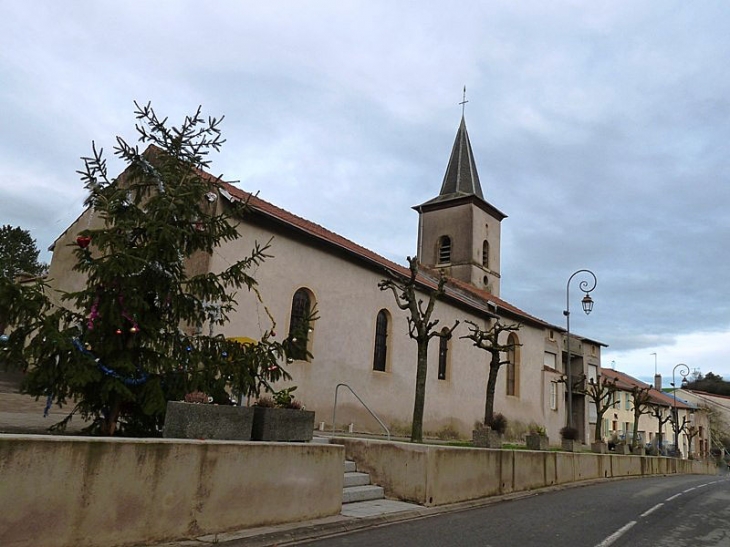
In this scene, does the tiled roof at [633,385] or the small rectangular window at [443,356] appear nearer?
the small rectangular window at [443,356]

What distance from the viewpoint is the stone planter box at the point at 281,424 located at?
7539 mm

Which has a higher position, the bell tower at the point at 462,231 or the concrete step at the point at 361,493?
the bell tower at the point at 462,231

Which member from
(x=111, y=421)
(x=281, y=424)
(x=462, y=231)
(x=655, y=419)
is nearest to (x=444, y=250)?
(x=462, y=231)

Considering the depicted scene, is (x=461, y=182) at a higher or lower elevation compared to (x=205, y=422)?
higher

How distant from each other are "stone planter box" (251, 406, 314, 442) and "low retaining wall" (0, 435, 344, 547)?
0.39 meters

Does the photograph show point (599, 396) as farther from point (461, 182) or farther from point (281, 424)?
point (281, 424)

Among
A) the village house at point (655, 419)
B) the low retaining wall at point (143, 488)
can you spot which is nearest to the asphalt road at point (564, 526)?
the low retaining wall at point (143, 488)

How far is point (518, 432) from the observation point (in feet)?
101

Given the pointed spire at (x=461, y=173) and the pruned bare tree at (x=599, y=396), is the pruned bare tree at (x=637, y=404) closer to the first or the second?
the pruned bare tree at (x=599, y=396)

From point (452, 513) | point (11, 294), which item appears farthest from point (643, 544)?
point (11, 294)

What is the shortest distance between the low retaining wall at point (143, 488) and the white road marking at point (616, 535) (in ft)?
12.7

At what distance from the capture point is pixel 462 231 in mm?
41531

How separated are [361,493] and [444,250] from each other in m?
34.3

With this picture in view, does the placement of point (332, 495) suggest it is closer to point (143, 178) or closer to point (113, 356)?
point (113, 356)
